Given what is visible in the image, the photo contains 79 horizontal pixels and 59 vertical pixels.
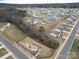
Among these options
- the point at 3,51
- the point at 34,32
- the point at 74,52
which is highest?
the point at 34,32

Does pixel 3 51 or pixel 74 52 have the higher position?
pixel 74 52

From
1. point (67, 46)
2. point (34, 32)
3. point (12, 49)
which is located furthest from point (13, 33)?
point (67, 46)

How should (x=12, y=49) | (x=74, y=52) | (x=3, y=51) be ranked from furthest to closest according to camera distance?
(x=12, y=49), (x=3, y=51), (x=74, y=52)

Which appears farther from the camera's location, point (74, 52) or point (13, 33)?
point (13, 33)

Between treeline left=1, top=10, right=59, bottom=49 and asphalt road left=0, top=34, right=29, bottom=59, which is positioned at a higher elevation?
treeline left=1, top=10, right=59, bottom=49

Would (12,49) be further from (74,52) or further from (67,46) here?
(74,52)

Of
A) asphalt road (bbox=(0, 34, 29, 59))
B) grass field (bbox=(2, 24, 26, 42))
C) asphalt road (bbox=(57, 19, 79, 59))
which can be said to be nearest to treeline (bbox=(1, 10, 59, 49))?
grass field (bbox=(2, 24, 26, 42))

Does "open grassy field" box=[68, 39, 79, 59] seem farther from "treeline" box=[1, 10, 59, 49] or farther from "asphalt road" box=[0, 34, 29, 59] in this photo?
"asphalt road" box=[0, 34, 29, 59]

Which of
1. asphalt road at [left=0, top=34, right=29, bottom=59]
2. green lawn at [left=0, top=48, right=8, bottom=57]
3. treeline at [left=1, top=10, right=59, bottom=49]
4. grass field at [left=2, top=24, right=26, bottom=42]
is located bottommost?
green lawn at [left=0, top=48, right=8, bottom=57]

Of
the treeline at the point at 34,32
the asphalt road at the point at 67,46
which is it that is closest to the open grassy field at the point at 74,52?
the asphalt road at the point at 67,46
